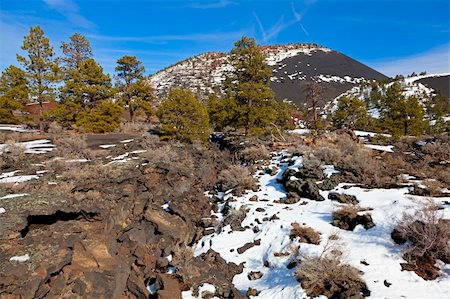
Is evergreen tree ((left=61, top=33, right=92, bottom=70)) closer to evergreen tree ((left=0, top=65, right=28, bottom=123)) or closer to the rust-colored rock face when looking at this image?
evergreen tree ((left=0, top=65, right=28, bottom=123))

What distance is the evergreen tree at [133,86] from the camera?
32281mm

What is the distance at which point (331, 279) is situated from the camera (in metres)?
6.86

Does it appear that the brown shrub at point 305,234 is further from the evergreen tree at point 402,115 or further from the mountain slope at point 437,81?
the mountain slope at point 437,81

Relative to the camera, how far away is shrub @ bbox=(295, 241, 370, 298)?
6.62 m

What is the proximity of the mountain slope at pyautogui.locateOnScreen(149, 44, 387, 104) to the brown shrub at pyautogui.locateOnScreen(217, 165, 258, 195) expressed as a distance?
66.6 m

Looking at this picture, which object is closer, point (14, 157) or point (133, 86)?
point (14, 157)

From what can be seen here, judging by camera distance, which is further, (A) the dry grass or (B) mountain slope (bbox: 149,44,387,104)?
(B) mountain slope (bbox: 149,44,387,104)

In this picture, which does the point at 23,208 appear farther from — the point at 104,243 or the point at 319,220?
the point at 319,220

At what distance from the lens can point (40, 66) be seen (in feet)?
80.6

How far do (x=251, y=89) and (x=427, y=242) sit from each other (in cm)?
1782

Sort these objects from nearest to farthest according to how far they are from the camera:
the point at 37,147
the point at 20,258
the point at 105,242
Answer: the point at 20,258 < the point at 105,242 < the point at 37,147

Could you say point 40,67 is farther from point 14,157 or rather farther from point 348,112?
point 348,112

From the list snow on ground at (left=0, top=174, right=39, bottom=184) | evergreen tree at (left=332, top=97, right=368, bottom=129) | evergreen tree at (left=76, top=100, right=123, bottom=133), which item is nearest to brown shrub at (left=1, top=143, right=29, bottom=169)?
snow on ground at (left=0, top=174, right=39, bottom=184)

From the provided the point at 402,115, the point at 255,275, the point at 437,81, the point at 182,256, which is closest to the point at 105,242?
the point at 182,256
